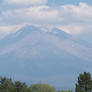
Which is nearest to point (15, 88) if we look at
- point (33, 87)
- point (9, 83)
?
point (9, 83)

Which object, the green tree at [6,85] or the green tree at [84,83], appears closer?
the green tree at [6,85]

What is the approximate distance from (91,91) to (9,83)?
12.9 metres

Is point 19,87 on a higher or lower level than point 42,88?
lower

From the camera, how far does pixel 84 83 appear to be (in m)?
69.4

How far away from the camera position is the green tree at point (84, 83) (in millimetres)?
67750

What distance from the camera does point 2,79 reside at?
68.6 m

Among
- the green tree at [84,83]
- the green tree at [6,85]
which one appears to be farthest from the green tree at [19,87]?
the green tree at [84,83]

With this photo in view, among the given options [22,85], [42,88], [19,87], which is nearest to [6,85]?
[19,87]

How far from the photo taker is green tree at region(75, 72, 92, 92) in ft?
222

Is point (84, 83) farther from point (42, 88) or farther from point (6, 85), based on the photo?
point (42, 88)

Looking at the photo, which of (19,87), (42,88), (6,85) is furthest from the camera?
(42,88)

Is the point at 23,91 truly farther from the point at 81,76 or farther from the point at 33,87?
the point at 33,87

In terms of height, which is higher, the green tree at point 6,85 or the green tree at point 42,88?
the green tree at point 42,88

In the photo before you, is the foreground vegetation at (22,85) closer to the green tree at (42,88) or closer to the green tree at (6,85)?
the green tree at (6,85)
